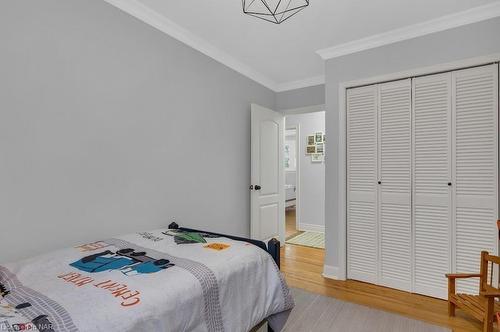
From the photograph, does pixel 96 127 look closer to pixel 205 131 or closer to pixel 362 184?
pixel 205 131

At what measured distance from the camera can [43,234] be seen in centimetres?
169

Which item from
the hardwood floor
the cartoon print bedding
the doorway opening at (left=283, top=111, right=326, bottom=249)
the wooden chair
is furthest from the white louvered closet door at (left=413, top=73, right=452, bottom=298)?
the doorway opening at (left=283, top=111, right=326, bottom=249)

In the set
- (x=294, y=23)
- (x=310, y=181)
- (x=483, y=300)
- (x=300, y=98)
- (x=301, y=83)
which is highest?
(x=294, y=23)

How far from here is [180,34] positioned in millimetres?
2590

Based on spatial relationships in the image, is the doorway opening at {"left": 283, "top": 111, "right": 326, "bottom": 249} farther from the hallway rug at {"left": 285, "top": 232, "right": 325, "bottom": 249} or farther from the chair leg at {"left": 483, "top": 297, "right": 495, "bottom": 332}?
the chair leg at {"left": 483, "top": 297, "right": 495, "bottom": 332}

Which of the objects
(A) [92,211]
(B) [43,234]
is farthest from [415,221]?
(B) [43,234]

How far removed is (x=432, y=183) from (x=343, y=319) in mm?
1508

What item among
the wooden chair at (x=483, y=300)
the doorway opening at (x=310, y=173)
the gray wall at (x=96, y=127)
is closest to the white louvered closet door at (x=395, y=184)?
the wooden chair at (x=483, y=300)

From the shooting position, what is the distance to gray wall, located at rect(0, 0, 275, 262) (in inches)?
62.5

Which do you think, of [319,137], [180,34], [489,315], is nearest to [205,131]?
[180,34]

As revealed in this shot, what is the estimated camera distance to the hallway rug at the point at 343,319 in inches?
78.4

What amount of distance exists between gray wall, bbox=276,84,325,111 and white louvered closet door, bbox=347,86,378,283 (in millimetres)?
892

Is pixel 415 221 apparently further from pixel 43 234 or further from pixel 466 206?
pixel 43 234

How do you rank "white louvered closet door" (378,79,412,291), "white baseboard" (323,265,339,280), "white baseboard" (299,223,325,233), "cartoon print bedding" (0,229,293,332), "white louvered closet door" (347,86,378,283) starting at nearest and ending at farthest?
"cartoon print bedding" (0,229,293,332) < "white louvered closet door" (378,79,412,291) < "white louvered closet door" (347,86,378,283) < "white baseboard" (323,265,339,280) < "white baseboard" (299,223,325,233)
